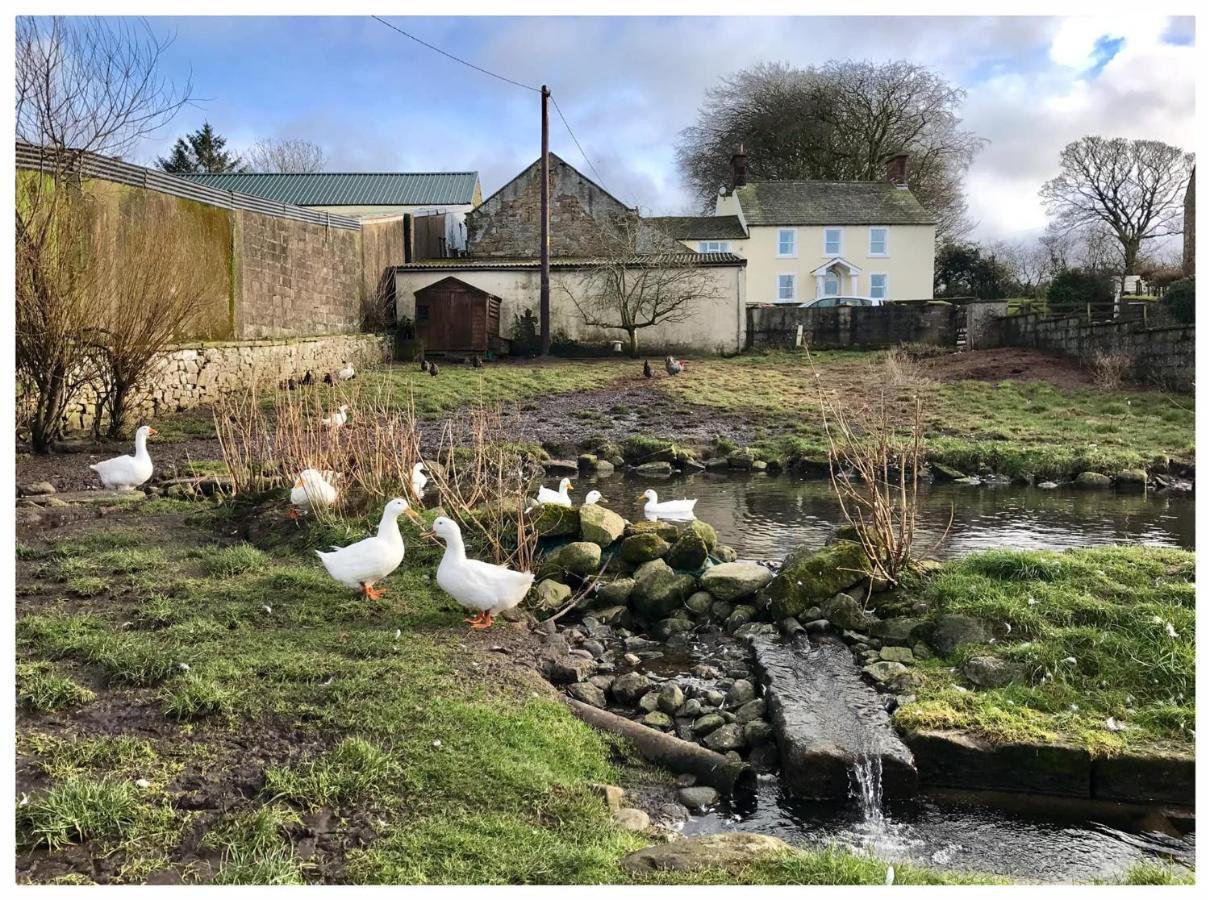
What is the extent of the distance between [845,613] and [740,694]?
1471 mm

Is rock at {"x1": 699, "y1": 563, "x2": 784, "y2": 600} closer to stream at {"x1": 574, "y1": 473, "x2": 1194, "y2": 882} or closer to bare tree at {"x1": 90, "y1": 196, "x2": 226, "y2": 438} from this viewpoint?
stream at {"x1": 574, "y1": 473, "x2": 1194, "y2": 882}

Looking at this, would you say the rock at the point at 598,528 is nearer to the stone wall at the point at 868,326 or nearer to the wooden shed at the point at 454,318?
the wooden shed at the point at 454,318

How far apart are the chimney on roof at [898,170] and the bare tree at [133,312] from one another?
35.0m

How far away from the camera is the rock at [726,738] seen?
516 centimetres

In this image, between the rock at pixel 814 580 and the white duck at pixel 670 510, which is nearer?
the rock at pixel 814 580

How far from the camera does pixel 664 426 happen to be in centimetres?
1920

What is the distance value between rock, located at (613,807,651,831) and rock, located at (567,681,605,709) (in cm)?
138

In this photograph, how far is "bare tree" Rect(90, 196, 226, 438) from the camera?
44.0 feet

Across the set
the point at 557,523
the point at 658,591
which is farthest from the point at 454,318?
the point at 658,591

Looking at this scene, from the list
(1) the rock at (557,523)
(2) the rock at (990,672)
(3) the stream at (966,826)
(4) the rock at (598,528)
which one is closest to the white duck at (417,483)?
(1) the rock at (557,523)

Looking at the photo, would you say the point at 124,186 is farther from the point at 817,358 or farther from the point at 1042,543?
the point at 817,358

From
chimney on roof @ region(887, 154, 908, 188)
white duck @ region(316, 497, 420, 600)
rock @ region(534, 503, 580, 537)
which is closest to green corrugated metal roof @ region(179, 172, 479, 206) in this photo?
chimney on roof @ region(887, 154, 908, 188)
